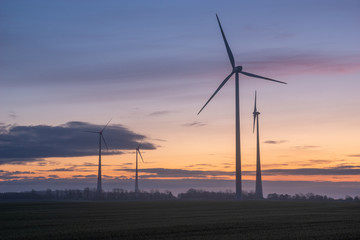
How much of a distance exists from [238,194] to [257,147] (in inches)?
1254

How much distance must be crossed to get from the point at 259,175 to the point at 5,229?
103786 millimetres

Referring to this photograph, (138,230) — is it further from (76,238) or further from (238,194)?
(238,194)

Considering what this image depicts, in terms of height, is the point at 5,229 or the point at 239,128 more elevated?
the point at 239,128

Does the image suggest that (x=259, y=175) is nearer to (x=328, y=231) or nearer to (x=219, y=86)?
(x=219, y=86)

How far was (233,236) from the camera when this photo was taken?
3544 cm

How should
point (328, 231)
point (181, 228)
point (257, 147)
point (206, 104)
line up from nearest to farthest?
point (328, 231)
point (181, 228)
point (206, 104)
point (257, 147)

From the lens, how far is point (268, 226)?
43.3 metres

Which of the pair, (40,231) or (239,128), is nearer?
(40,231)

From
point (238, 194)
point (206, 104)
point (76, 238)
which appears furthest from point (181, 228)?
point (238, 194)

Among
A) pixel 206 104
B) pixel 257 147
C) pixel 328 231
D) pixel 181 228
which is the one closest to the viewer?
pixel 328 231

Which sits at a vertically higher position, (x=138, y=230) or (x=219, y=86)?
(x=219, y=86)

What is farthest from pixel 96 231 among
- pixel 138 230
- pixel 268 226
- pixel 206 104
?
pixel 206 104

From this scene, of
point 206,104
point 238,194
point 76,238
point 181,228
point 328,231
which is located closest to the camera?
point 76,238

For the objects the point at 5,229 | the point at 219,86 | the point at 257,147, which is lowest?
the point at 5,229
